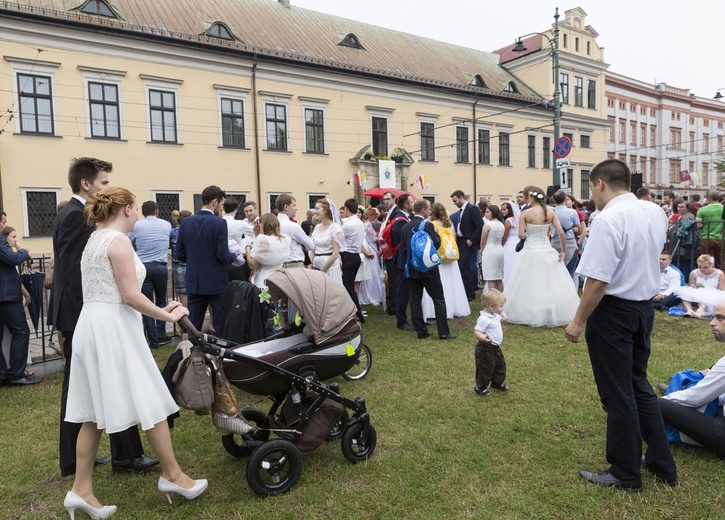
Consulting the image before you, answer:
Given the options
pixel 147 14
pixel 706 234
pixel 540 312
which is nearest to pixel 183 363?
pixel 540 312

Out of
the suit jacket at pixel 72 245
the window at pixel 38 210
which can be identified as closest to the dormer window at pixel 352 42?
the window at pixel 38 210

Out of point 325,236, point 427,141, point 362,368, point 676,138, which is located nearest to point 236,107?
point 427,141

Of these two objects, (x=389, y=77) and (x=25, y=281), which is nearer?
(x=25, y=281)

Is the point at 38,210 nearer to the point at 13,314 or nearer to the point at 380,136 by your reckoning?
the point at 13,314

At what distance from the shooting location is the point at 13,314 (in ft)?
17.7

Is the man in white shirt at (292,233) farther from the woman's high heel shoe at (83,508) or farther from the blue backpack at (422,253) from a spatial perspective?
the woman's high heel shoe at (83,508)

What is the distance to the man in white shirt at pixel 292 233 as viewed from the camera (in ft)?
21.9

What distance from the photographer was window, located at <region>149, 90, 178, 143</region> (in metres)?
20.2

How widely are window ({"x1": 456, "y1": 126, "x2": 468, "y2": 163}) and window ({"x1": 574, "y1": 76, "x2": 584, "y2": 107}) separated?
1093 centimetres

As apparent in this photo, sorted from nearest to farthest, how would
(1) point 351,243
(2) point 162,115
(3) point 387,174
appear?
(1) point 351,243, (2) point 162,115, (3) point 387,174

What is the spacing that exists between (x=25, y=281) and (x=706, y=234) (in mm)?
11305

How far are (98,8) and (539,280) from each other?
19659 millimetres

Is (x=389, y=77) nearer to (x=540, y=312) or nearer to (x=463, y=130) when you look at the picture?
(x=463, y=130)

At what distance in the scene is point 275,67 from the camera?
74.8ft
